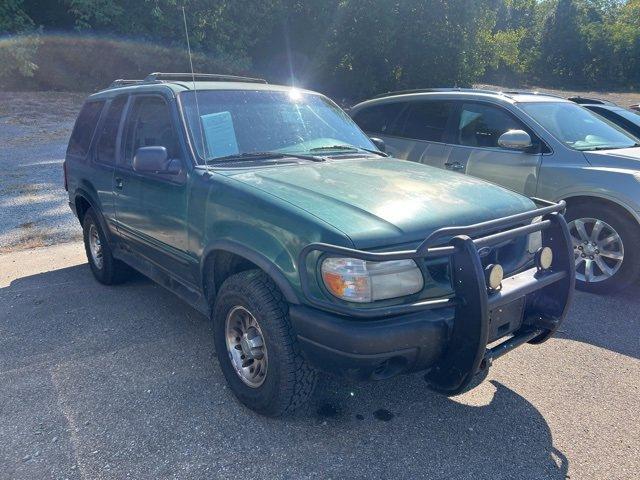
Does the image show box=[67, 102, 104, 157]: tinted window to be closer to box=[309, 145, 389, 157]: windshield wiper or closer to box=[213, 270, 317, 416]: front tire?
box=[309, 145, 389, 157]: windshield wiper

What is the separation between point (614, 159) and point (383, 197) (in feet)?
10.3

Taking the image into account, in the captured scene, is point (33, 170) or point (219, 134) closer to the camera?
point (219, 134)

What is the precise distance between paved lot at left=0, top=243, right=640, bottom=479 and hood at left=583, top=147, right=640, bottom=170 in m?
1.51

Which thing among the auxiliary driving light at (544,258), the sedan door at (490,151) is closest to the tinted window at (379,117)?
the sedan door at (490,151)

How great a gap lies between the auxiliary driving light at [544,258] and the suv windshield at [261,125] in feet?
5.48

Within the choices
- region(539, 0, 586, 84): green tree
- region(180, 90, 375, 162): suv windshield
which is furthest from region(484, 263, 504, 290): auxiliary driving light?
region(539, 0, 586, 84): green tree

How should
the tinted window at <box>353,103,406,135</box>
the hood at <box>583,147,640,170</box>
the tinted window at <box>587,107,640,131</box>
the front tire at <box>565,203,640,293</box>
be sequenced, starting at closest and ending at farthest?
the front tire at <box>565,203,640,293</box>, the hood at <box>583,147,640,170</box>, the tinted window at <box>353,103,406,135</box>, the tinted window at <box>587,107,640,131</box>

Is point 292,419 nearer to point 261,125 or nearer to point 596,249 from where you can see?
point 261,125

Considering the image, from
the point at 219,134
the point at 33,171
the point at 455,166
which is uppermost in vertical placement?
the point at 219,134

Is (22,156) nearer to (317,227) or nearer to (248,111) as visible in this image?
(248,111)

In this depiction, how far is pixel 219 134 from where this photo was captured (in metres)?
3.51

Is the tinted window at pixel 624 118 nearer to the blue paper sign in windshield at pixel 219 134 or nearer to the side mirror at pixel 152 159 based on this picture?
the blue paper sign in windshield at pixel 219 134

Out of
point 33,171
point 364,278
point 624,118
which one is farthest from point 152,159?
point 33,171

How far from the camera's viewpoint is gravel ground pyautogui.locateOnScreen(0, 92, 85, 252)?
6.93 meters
